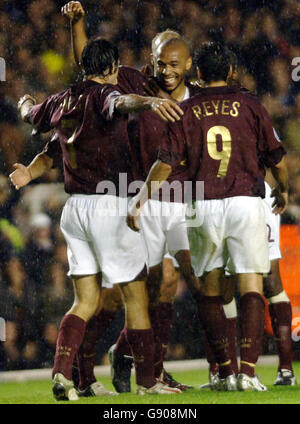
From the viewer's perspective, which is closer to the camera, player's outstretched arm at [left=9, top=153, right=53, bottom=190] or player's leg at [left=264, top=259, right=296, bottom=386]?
player's outstretched arm at [left=9, top=153, right=53, bottom=190]

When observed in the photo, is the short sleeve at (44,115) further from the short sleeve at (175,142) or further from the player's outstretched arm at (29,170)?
the short sleeve at (175,142)

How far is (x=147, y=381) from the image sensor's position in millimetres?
4730

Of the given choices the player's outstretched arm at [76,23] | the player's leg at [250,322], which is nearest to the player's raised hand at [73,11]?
the player's outstretched arm at [76,23]

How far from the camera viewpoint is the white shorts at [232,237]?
4.63m

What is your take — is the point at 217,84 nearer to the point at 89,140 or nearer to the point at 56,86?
the point at 89,140

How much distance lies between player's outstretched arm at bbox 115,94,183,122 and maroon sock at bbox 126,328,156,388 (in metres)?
1.06

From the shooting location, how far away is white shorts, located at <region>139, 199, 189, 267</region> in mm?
5207

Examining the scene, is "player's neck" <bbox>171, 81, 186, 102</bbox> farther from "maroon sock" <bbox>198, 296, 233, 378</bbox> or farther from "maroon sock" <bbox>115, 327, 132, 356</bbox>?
"maroon sock" <bbox>115, 327, 132, 356</bbox>

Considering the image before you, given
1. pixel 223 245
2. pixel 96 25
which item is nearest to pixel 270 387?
pixel 223 245

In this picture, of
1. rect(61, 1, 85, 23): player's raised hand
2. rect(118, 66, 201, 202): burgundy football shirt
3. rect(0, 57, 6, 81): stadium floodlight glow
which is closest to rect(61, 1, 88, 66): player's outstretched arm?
rect(61, 1, 85, 23): player's raised hand

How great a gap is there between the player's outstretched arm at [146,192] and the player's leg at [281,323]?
1.07m

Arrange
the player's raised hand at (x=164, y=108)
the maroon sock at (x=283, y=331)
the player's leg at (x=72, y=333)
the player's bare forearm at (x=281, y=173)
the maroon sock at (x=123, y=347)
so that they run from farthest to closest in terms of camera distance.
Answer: the maroon sock at (x=283, y=331) → the maroon sock at (x=123, y=347) → the player's bare forearm at (x=281, y=173) → the player's leg at (x=72, y=333) → the player's raised hand at (x=164, y=108)

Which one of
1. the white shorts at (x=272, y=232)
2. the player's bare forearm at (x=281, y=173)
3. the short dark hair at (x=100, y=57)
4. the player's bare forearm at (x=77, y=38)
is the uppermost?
the player's bare forearm at (x=77, y=38)
